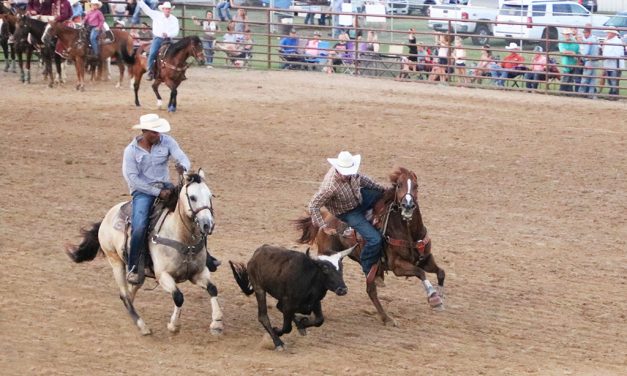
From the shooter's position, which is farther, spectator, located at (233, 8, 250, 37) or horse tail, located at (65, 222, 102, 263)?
spectator, located at (233, 8, 250, 37)

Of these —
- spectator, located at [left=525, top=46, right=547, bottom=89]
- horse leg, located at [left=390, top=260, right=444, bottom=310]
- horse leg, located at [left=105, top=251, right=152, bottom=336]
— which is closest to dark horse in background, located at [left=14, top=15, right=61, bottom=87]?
spectator, located at [left=525, top=46, right=547, bottom=89]

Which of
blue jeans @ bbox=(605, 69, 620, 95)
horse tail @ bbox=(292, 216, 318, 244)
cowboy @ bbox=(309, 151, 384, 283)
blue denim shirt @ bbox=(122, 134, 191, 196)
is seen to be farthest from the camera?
blue jeans @ bbox=(605, 69, 620, 95)

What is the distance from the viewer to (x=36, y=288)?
10172 millimetres

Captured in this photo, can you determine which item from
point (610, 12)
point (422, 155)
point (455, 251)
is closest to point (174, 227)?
point (455, 251)

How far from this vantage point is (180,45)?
2006 centimetres

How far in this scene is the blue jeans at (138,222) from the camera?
28.9 ft

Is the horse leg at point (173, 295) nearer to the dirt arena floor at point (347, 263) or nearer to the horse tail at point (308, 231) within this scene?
the dirt arena floor at point (347, 263)

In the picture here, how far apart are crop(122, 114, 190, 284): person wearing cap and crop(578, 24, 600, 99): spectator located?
49.2ft

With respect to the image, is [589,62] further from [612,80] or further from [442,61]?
[442,61]

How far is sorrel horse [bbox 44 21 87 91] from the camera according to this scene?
22.8 meters

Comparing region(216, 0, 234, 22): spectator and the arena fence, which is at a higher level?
region(216, 0, 234, 22): spectator

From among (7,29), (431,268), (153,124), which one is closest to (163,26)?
(7,29)

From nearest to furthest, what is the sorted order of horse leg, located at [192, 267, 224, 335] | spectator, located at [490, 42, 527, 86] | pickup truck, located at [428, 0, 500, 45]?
horse leg, located at [192, 267, 224, 335], spectator, located at [490, 42, 527, 86], pickup truck, located at [428, 0, 500, 45]

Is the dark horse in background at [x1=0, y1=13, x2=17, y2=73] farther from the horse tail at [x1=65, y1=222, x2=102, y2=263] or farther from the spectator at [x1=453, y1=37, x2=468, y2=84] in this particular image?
the horse tail at [x1=65, y1=222, x2=102, y2=263]
